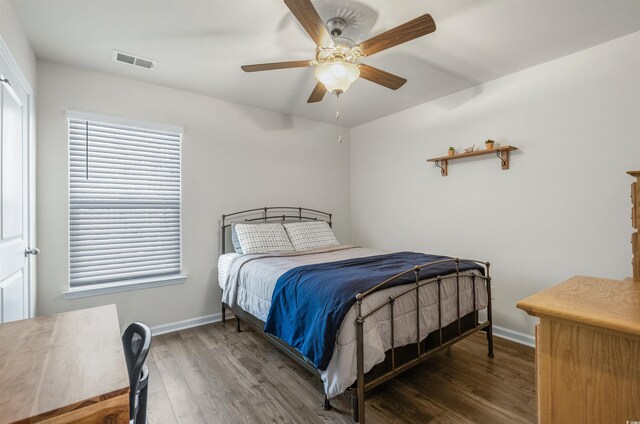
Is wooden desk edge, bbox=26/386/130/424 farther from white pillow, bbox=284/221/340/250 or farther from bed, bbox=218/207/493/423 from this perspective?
white pillow, bbox=284/221/340/250

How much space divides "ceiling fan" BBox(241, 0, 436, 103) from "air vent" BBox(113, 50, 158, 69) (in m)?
1.12

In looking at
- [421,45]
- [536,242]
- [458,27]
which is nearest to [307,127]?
[421,45]

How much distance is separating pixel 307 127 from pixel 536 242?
9.88ft

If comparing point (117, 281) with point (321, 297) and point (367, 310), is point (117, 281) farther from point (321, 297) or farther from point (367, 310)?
point (367, 310)

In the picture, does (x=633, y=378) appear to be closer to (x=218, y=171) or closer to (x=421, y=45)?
(x=421, y=45)

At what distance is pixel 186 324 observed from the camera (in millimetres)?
3303

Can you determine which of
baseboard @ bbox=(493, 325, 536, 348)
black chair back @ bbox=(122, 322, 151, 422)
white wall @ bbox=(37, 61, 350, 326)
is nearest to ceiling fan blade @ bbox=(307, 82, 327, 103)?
white wall @ bbox=(37, 61, 350, 326)

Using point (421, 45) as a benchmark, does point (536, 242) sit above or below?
below

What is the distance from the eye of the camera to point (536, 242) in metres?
2.84

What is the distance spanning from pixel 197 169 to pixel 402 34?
2.50 meters

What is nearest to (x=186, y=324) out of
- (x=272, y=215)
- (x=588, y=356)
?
(x=272, y=215)

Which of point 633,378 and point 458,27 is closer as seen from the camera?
point 633,378

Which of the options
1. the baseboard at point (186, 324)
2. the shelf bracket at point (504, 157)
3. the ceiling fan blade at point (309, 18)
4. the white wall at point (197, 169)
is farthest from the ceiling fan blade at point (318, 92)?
the baseboard at point (186, 324)

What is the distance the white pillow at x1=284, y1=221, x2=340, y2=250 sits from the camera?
3.59 meters
